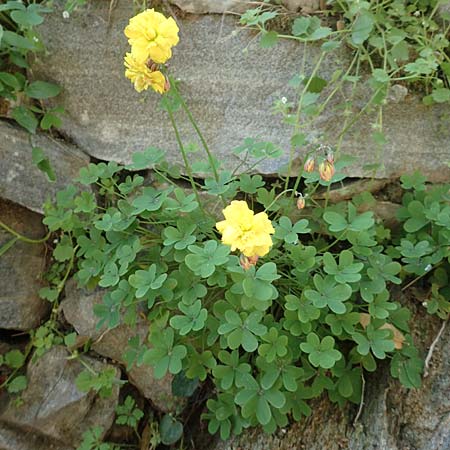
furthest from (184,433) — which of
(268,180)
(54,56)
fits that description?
(54,56)

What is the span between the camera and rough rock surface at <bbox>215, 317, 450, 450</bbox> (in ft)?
5.24

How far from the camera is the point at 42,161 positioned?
185 cm

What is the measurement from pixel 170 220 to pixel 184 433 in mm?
837

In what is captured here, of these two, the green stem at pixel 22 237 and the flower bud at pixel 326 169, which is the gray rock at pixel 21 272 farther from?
the flower bud at pixel 326 169

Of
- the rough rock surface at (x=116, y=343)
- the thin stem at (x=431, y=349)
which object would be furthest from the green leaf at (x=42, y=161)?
the thin stem at (x=431, y=349)

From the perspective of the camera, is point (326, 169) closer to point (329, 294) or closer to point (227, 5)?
point (329, 294)

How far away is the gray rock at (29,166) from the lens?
6.38 ft

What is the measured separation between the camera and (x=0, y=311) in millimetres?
2020

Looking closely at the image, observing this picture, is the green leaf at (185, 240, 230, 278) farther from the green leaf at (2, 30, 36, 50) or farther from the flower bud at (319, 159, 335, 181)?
the green leaf at (2, 30, 36, 50)

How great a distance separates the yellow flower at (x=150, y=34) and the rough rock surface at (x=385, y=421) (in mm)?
1180

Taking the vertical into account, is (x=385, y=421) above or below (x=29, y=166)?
below

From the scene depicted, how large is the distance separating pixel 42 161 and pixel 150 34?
79 cm

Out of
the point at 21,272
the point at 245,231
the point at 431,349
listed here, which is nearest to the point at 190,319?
the point at 245,231

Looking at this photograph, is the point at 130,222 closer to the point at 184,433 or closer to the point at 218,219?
the point at 218,219
